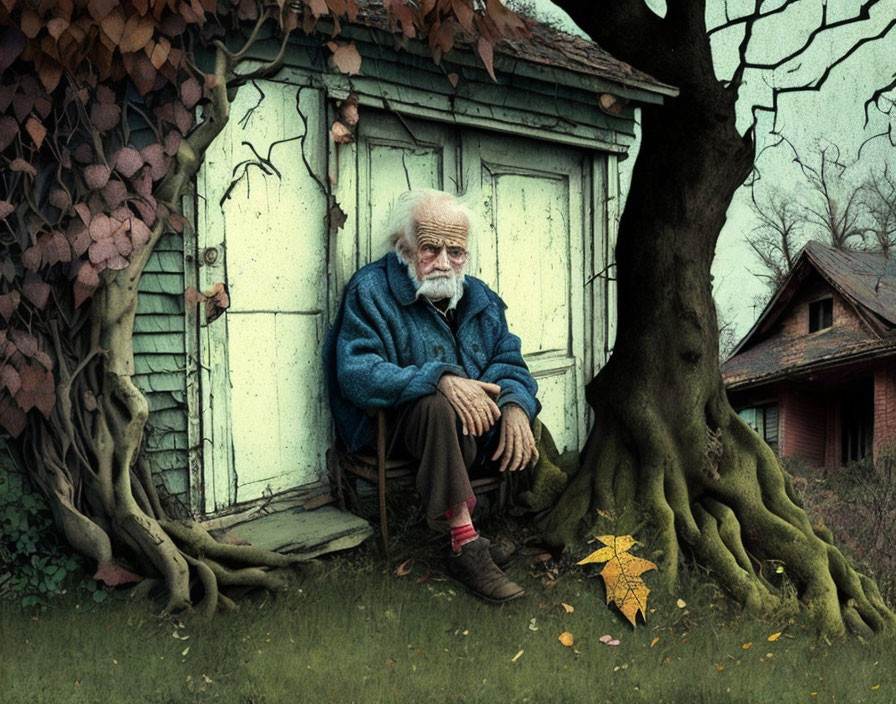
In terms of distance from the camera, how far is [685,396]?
228 inches

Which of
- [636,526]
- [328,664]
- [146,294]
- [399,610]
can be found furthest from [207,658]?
[636,526]

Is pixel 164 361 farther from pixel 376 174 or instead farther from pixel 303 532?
pixel 376 174

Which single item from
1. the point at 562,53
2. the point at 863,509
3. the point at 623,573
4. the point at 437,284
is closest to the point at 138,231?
the point at 437,284

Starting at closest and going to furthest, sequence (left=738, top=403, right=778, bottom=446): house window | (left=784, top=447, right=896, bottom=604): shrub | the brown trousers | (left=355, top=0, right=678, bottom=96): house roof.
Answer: the brown trousers
(left=355, top=0, right=678, bottom=96): house roof
(left=784, top=447, right=896, bottom=604): shrub
(left=738, top=403, right=778, bottom=446): house window

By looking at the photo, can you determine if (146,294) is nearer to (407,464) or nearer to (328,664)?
(407,464)

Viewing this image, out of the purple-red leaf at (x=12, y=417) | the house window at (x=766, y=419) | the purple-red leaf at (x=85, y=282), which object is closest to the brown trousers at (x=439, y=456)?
the purple-red leaf at (x=85, y=282)

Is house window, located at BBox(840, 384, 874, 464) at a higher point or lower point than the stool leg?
lower

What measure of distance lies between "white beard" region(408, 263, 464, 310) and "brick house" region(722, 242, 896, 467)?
45.4 ft

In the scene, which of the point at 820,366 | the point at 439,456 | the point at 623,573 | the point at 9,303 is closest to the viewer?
the point at 9,303

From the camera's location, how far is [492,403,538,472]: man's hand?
15.8 feet

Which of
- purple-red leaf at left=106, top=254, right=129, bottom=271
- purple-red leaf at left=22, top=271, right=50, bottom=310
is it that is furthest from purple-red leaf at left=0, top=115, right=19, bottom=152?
purple-red leaf at left=106, top=254, right=129, bottom=271

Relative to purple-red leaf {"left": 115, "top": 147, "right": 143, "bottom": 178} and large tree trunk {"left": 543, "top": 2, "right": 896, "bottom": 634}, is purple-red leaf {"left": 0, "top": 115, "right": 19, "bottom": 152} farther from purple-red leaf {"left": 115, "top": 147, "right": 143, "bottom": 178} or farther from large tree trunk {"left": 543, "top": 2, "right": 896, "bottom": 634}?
large tree trunk {"left": 543, "top": 2, "right": 896, "bottom": 634}

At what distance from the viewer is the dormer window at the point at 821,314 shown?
63.7ft

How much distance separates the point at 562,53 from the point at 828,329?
48.8 ft
